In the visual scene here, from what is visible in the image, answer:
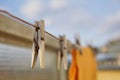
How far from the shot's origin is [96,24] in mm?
2074

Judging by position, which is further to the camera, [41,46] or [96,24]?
[96,24]

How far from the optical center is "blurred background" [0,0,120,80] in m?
1.52

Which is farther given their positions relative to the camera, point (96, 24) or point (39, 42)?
point (96, 24)

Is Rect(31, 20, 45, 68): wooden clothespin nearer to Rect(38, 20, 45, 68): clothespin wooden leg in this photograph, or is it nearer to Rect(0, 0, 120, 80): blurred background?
Rect(38, 20, 45, 68): clothespin wooden leg

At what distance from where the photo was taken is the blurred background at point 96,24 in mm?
1522

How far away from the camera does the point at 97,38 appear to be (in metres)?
2.07

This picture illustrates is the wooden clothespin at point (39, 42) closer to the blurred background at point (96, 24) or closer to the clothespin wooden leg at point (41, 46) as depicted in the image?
the clothespin wooden leg at point (41, 46)

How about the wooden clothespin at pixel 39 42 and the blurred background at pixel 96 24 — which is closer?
the wooden clothespin at pixel 39 42

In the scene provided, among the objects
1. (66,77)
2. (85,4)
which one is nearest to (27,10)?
(66,77)

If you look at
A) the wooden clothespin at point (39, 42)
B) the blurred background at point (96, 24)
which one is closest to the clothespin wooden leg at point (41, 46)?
the wooden clothespin at point (39, 42)

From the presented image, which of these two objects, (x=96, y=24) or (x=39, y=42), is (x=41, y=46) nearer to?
(x=39, y=42)

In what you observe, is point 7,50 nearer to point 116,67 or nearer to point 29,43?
point 29,43

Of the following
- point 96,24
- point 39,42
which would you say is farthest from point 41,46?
point 96,24

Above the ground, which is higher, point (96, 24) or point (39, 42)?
point (96, 24)
